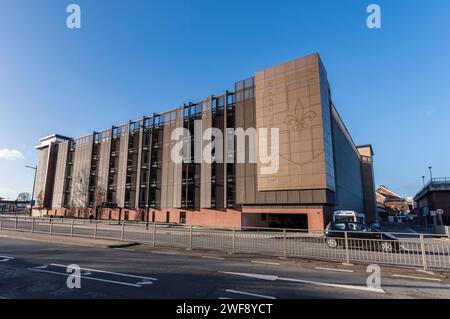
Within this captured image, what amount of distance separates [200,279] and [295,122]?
2875 cm

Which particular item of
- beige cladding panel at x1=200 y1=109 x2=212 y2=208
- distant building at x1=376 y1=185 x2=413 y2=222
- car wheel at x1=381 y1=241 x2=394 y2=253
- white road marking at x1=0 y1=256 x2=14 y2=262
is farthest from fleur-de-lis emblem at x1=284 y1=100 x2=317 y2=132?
distant building at x1=376 y1=185 x2=413 y2=222

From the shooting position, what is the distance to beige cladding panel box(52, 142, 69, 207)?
217 feet

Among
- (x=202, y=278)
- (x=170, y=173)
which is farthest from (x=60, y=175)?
(x=202, y=278)

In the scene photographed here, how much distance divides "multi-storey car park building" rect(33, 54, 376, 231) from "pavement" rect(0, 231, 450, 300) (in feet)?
58.3

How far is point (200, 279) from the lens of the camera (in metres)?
7.30

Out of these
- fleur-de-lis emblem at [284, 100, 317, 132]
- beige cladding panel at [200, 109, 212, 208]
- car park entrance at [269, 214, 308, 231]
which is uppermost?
fleur-de-lis emblem at [284, 100, 317, 132]

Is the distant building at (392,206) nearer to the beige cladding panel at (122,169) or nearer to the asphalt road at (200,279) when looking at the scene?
the beige cladding panel at (122,169)

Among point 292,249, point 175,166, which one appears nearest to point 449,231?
point 292,249

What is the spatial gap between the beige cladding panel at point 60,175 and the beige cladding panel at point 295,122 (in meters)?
55.7

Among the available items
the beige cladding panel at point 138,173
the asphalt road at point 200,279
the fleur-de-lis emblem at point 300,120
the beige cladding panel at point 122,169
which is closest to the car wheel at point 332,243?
the asphalt road at point 200,279

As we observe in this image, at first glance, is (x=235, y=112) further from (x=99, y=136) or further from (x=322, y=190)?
(x=99, y=136)

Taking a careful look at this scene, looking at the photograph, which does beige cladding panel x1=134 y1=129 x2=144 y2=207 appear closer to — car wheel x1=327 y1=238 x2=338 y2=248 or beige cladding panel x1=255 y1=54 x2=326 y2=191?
beige cladding panel x1=255 y1=54 x2=326 y2=191

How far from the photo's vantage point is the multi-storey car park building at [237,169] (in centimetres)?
3170
